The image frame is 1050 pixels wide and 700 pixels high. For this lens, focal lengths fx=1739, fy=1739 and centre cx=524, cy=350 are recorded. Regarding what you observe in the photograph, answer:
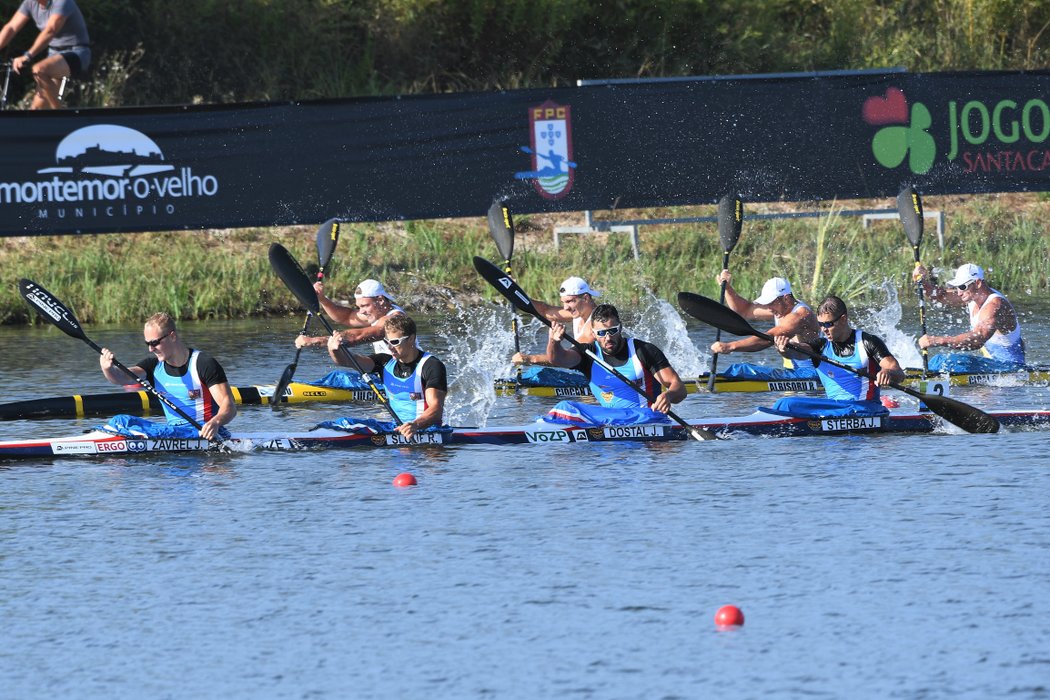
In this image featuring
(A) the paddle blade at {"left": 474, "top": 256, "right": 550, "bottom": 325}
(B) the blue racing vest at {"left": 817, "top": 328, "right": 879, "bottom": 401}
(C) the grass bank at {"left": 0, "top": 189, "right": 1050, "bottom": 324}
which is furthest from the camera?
(C) the grass bank at {"left": 0, "top": 189, "right": 1050, "bottom": 324}

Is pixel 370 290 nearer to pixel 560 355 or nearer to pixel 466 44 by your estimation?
pixel 560 355

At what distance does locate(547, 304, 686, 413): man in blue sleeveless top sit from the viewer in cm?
1488

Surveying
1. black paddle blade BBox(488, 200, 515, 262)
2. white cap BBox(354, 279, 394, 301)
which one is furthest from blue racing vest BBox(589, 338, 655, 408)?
black paddle blade BBox(488, 200, 515, 262)

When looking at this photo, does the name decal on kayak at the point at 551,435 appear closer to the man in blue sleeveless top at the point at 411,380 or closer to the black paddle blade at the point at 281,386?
the man in blue sleeveless top at the point at 411,380

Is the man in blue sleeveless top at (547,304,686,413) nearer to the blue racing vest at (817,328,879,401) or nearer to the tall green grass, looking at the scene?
the blue racing vest at (817,328,879,401)

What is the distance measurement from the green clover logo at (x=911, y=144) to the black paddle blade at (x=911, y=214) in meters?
3.19

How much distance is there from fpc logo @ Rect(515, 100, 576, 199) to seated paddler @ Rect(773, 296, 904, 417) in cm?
781

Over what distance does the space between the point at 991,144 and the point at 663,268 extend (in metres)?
4.84

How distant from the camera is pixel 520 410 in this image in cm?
1756

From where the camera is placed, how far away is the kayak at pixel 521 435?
14.5 m

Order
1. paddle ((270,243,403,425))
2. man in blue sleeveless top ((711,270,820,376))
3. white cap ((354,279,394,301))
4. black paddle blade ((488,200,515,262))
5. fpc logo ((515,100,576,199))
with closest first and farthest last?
1. paddle ((270,243,403,425))
2. man in blue sleeveless top ((711,270,820,376))
3. white cap ((354,279,394,301))
4. black paddle blade ((488,200,515,262))
5. fpc logo ((515,100,576,199))

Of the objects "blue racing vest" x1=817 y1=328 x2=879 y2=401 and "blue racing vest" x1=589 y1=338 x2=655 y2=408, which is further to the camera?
"blue racing vest" x1=817 y1=328 x2=879 y2=401

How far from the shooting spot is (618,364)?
49.5 feet

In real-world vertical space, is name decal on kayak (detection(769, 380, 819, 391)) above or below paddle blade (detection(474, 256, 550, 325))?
below
